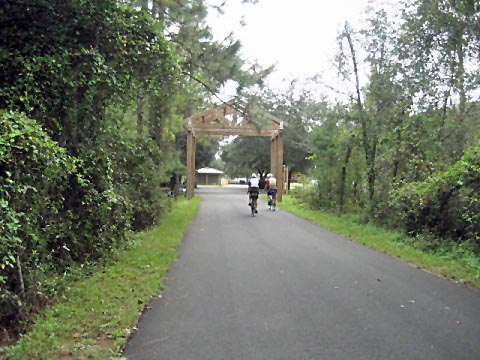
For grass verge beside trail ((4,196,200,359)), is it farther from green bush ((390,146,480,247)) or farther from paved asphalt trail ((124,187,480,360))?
green bush ((390,146,480,247))

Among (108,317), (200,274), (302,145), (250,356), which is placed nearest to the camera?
(250,356)

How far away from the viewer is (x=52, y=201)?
6.48 meters

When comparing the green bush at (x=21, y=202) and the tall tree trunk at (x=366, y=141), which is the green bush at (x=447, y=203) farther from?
the green bush at (x=21, y=202)

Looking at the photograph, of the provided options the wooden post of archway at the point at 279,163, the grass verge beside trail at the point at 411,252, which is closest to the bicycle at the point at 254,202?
the grass verge beside trail at the point at 411,252

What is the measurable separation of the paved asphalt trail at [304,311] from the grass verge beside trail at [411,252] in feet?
1.22

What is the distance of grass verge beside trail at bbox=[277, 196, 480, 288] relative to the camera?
8039 mm

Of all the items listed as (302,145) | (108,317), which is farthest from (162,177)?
(302,145)

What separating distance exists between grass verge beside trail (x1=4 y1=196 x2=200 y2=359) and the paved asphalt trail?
236 millimetres

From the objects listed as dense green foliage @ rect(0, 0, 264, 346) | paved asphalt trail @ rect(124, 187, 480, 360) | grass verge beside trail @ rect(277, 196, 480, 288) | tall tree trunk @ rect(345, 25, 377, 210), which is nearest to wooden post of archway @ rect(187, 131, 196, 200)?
grass verge beside trail @ rect(277, 196, 480, 288)

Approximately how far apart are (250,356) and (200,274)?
3.51m

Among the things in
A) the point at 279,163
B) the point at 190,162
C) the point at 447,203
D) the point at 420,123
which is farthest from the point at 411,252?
the point at 190,162

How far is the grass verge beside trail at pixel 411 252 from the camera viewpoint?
26.4 ft

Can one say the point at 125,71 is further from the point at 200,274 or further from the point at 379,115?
the point at 379,115

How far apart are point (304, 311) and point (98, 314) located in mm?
2422
